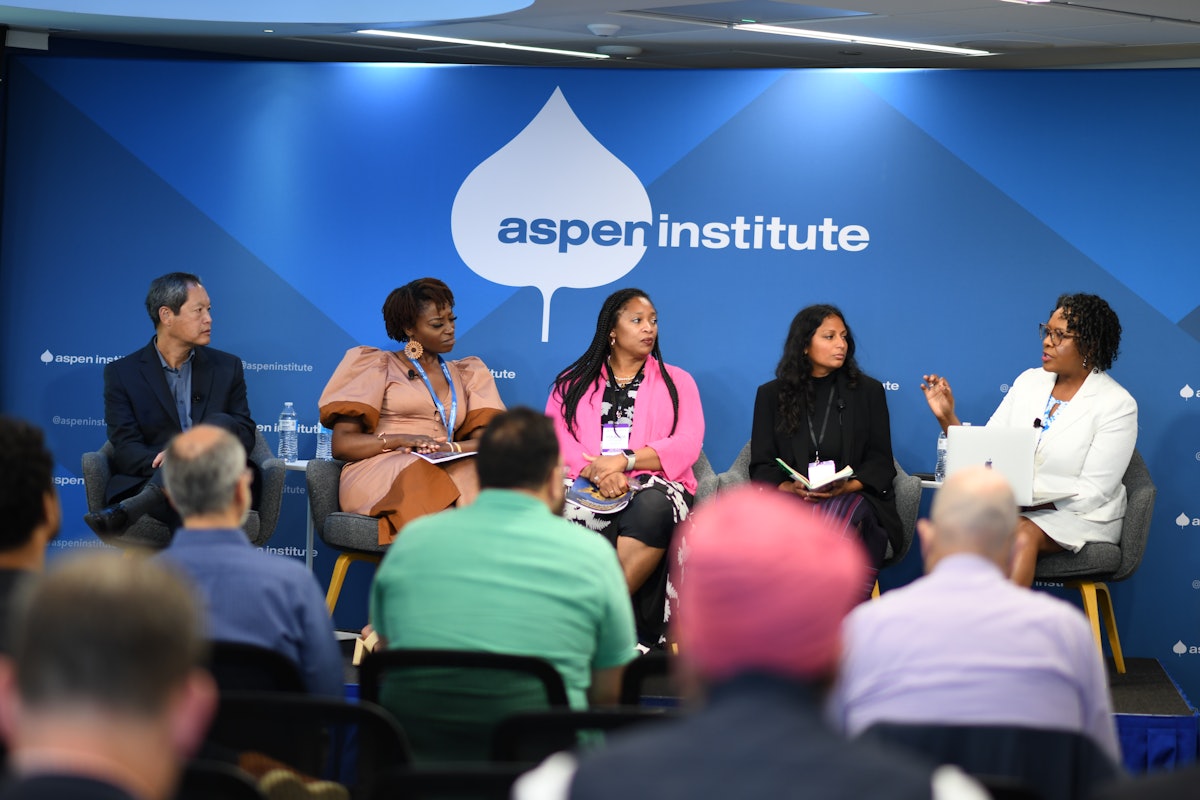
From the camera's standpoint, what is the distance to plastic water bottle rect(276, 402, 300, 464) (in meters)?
6.90

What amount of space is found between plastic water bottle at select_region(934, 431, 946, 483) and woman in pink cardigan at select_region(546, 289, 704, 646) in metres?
1.13

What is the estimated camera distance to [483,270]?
6.99 meters

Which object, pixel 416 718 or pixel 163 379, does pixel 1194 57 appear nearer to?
pixel 163 379

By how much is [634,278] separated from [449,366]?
40.2 inches

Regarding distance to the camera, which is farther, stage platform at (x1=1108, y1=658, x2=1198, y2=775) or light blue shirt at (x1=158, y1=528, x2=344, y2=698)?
stage platform at (x1=1108, y1=658, x2=1198, y2=775)

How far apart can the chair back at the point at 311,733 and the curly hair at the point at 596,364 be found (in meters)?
4.01

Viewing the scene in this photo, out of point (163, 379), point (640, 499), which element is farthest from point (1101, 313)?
point (163, 379)

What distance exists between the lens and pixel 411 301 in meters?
6.41

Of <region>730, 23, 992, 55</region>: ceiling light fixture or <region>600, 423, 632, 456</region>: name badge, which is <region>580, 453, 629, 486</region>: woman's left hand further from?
<region>730, 23, 992, 55</region>: ceiling light fixture

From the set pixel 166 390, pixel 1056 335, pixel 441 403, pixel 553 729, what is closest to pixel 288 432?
pixel 166 390

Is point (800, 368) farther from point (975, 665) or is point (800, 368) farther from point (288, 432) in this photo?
point (975, 665)

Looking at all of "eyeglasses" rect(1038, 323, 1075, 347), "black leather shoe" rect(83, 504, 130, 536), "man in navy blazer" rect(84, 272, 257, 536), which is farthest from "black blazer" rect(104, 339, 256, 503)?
"eyeglasses" rect(1038, 323, 1075, 347)

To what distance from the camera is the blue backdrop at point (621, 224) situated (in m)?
6.55

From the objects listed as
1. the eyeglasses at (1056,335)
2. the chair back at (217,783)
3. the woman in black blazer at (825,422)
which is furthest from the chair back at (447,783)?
the eyeglasses at (1056,335)
